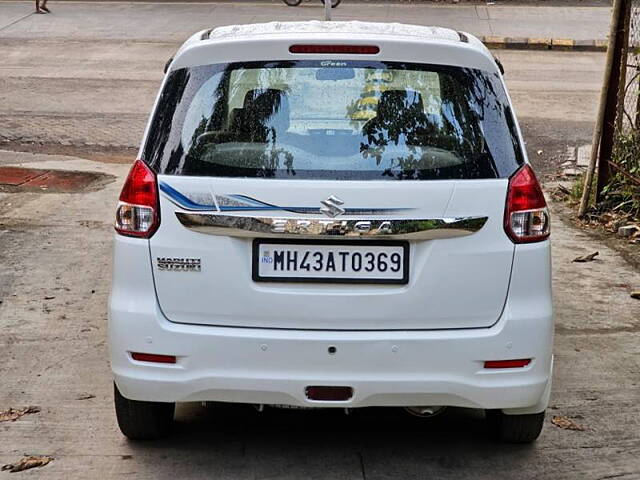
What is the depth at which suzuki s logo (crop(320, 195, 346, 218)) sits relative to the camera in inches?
177

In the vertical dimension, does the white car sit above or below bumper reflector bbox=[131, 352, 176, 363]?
above

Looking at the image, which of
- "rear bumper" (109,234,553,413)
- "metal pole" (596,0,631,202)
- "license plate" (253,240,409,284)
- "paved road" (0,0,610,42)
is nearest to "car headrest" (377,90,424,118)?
"license plate" (253,240,409,284)

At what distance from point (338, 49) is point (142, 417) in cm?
167

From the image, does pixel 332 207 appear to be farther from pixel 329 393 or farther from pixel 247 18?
pixel 247 18

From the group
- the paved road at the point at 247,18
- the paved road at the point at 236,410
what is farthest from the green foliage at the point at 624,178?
the paved road at the point at 247,18

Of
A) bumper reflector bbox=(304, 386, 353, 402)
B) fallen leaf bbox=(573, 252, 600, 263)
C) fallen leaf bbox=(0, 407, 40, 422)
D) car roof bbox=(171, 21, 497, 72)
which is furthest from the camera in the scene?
fallen leaf bbox=(573, 252, 600, 263)

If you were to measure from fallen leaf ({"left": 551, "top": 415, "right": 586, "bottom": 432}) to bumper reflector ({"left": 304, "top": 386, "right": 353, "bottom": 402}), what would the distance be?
1352 millimetres

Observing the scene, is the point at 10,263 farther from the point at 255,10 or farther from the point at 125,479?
the point at 255,10

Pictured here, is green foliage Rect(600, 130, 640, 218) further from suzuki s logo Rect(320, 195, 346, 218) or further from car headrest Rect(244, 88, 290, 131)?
suzuki s logo Rect(320, 195, 346, 218)

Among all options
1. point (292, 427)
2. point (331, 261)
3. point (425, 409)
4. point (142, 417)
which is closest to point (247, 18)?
point (292, 427)

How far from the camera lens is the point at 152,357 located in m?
4.65

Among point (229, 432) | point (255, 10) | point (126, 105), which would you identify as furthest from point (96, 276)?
point (255, 10)

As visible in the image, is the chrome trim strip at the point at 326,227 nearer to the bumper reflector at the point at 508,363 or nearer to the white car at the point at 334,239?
the white car at the point at 334,239

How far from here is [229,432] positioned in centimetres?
540
